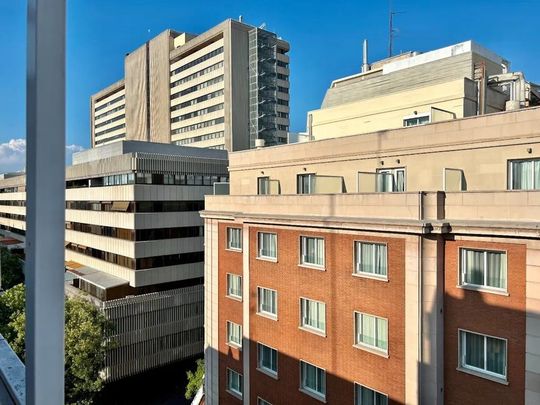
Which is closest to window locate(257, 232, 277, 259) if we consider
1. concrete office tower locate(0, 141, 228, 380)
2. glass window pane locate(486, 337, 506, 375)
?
glass window pane locate(486, 337, 506, 375)

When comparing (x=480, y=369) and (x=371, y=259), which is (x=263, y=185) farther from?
(x=480, y=369)

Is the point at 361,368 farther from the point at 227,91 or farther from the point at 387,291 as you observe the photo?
the point at 227,91

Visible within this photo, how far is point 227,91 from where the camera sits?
48.6 m

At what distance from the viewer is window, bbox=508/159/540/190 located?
31.7 ft

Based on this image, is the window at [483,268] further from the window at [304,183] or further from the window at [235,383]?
the window at [235,383]

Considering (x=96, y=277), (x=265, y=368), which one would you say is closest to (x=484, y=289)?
(x=265, y=368)

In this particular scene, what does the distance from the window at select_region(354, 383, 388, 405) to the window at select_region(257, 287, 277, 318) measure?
3.36 m

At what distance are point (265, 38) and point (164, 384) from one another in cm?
4133

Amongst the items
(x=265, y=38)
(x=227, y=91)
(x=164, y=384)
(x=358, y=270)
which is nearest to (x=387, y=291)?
(x=358, y=270)

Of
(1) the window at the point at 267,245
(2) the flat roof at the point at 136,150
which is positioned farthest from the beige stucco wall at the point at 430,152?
(2) the flat roof at the point at 136,150

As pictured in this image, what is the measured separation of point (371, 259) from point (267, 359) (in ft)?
17.4

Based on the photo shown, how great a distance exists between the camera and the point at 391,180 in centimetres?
1205

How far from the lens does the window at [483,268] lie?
8.70m

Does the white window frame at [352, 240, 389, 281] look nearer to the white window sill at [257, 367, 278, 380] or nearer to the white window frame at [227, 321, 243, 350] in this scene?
A: the white window sill at [257, 367, 278, 380]
